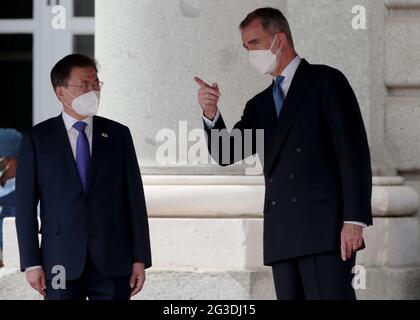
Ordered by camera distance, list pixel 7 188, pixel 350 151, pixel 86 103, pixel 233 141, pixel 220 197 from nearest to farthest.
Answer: pixel 350 151 < pixel 86 103 < pixel 233 141 < pixel 220 197 < pixel 7 188

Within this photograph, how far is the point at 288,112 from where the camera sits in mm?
5234

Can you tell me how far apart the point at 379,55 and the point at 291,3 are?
571mm

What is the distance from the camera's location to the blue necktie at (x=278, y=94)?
5.32 metres

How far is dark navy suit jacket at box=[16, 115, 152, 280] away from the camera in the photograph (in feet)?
16.8

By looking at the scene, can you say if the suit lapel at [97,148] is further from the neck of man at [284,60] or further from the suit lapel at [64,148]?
the neck of man at [284,60]

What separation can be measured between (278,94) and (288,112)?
0.46 ft

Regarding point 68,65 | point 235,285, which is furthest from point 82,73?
point 235,285

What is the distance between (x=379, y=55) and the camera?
6996mm

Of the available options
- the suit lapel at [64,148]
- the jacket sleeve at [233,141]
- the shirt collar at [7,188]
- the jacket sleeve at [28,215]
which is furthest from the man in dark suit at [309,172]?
the shirt collar at [7,188]

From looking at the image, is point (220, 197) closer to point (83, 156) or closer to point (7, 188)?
point (7, 188)

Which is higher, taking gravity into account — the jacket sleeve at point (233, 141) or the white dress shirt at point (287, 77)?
the white dress shirt at point (287, 77)

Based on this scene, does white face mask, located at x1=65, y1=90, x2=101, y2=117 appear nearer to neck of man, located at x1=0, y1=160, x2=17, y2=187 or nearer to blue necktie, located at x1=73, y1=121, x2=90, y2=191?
blue necktie, located at x1=73, y1=121, x2=90, y2=191

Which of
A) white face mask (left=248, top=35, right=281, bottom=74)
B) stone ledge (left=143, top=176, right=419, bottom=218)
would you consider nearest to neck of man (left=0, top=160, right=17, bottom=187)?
stone ledge (left=143, top=176, right=419, bottom=218)
